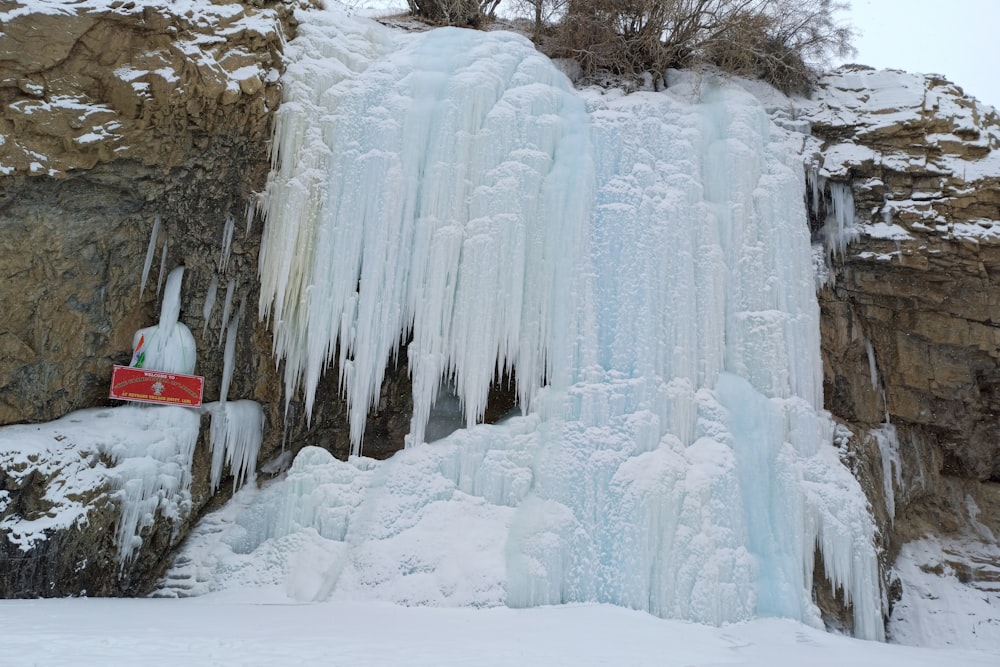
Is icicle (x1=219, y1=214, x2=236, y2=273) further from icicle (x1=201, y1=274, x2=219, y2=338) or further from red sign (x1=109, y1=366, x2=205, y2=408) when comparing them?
red sign (x1=109, y1=366, x2=205, y2=408)

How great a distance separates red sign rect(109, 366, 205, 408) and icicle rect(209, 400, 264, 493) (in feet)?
1.14

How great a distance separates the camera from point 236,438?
8.78m

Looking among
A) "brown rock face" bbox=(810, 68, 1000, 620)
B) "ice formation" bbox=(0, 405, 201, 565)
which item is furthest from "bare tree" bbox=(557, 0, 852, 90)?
"ice formation" bbox=(0, 405, 201, 565)

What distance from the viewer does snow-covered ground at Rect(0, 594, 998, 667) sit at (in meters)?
4.64

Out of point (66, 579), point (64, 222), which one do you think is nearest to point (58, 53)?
point (64, 222)

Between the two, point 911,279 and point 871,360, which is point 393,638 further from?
point 911,279

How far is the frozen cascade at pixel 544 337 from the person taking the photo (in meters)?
7.57

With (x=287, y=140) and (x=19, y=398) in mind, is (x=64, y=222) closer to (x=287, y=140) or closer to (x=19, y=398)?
(x=19, y=398)

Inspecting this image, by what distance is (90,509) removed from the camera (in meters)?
7.56

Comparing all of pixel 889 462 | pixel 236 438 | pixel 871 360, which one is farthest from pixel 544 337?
pixel 889 462

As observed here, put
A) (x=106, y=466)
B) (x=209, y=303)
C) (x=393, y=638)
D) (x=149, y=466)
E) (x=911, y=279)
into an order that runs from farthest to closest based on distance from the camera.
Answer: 1. (x=911, y=279)
2. (x=209, y=303)
3. (x=149, y=466)
4. (x=106, y=466)
5. (x=393, y=638)

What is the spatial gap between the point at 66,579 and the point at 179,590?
109 centimetres

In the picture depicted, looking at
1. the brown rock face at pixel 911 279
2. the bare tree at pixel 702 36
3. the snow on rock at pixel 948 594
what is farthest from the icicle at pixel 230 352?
the snow on rock at pixel 948 594

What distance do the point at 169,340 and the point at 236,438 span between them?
1295 millimetres
